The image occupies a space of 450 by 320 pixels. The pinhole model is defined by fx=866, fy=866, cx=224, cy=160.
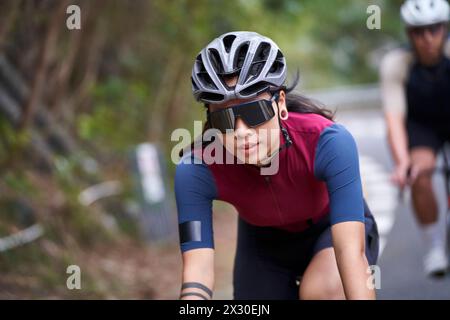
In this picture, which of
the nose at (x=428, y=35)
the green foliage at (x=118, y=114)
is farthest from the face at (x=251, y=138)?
the green foliage at (x=118, y=114)

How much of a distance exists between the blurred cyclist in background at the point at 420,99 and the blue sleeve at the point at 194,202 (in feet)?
8.64

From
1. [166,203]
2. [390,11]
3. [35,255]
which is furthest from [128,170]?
[390,11]

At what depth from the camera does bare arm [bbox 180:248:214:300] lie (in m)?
3.61

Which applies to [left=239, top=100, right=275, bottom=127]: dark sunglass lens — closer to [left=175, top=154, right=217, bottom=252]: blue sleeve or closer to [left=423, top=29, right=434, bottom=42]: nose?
[left=175, top=154, right=217, bottom=252]: blue sleeve

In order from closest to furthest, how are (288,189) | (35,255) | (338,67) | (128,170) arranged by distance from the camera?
(288,189), (35,255), (128,170), (338,67)

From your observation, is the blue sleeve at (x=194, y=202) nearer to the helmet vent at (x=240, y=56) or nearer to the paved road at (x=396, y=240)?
the helmet vent at (x=240, y=56)

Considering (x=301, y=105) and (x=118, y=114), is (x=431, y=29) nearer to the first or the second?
(x=301, y=105)

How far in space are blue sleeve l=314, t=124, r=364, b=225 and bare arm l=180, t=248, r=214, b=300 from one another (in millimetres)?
558

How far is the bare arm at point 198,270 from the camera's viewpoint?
3.61 meters

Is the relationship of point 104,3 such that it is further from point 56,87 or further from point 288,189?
point 288,189

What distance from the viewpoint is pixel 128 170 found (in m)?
11.5

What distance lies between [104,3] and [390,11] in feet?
73.5

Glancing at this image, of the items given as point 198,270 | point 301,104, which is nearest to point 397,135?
point 301,104

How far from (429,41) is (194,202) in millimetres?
3456
